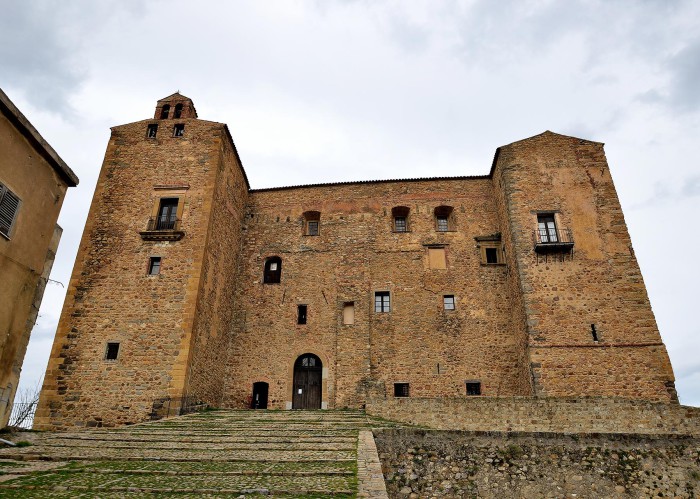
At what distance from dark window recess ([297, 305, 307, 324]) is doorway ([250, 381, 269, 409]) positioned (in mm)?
2672

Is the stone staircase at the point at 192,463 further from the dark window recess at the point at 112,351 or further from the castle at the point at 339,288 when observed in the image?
the castle at the point at 339,288

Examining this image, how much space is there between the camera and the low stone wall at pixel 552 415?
1124cm

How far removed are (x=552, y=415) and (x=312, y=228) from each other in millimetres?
11689

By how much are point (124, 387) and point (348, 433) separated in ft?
25.0

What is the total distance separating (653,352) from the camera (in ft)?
43.8

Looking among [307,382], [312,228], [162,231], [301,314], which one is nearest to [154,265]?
[162,231]

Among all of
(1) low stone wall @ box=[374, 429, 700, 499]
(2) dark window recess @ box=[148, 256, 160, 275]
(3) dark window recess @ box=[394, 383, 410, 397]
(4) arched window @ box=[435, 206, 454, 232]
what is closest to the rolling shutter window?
(1) low stone wall @ box=[374, 429, 700, 499]

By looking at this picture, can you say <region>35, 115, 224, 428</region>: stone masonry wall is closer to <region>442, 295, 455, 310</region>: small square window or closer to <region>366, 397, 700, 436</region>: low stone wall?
<region>366, 397, 700, 436</region>: low stone wall

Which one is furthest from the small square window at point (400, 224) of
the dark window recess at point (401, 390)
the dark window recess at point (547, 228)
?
the dark window recess at point (401, 390)

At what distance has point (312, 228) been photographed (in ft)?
63.2

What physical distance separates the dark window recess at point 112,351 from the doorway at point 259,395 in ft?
16.7

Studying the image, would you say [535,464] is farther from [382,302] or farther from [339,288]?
[339,288]

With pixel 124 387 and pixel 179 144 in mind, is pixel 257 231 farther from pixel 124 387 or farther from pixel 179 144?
pixel 124 387

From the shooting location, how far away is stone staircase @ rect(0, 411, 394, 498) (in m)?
4.25
